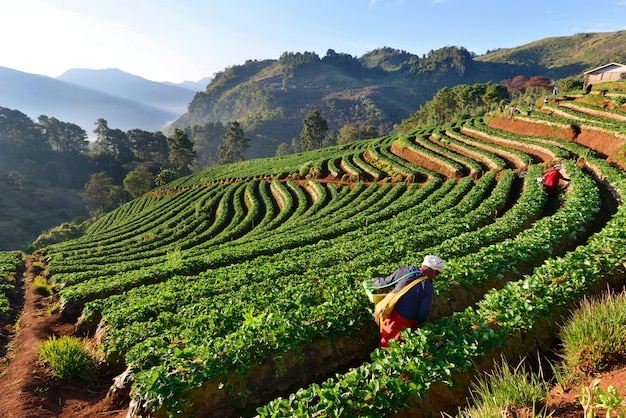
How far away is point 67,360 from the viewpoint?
9.53 m

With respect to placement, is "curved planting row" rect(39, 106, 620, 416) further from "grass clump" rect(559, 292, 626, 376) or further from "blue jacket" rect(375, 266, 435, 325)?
"grass clump" rect(559, 292, 626, 376)

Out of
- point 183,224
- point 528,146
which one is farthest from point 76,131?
point 528,146

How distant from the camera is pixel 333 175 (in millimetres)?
51875

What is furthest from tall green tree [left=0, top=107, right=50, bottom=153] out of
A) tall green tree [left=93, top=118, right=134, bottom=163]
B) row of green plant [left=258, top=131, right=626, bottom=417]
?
row of green plant [left=258, top=131, right=626, bottom=417]

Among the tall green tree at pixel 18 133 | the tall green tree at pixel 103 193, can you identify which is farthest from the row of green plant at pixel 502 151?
the tall green tree at pixel 18 133

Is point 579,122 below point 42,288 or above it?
above

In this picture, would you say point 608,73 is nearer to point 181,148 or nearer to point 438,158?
point 438,158

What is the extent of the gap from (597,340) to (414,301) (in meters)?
3.03

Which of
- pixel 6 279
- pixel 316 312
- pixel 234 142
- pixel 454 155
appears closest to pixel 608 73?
pixel 454 155

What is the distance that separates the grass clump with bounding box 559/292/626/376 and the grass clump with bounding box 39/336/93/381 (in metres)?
12.3

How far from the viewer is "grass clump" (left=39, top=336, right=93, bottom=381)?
9.45 metres

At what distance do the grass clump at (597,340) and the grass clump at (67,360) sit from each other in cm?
1232

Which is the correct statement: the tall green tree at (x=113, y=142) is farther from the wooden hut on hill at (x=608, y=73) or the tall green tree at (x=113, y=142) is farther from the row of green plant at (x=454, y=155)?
the wooden hut on hill at (x=608, y=73)

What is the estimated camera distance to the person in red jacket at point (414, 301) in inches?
271
